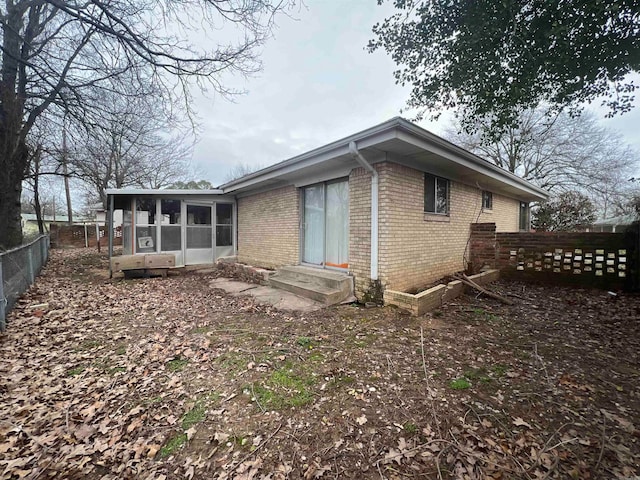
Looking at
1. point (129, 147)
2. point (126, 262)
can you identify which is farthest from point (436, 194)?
point (129, 147)

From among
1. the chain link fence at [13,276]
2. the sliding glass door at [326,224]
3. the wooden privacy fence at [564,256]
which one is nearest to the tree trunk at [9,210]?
the chain link fence at [13,276]

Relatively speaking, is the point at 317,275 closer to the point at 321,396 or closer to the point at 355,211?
the point at 355,211

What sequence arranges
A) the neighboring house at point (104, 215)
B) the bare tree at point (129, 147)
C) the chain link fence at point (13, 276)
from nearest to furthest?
1. the chain link fence at point (13, 276)
2. the bare tree at point (129, 147)
3. the neighboring house at point (104, 215)

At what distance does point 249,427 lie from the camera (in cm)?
221

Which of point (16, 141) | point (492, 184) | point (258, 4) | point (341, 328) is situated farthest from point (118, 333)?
point (492, 184)

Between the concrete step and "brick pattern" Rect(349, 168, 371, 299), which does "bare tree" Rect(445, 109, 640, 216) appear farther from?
the concrete step

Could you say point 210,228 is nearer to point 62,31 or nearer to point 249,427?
point 62,31

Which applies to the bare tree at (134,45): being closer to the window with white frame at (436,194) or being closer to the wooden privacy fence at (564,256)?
the window with white frame at (436,194)

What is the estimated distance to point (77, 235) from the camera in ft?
65.5

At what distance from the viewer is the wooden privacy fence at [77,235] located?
1922 centimetres

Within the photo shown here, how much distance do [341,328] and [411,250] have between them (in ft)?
8.37

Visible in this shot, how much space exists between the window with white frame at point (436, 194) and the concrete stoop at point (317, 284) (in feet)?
8.69

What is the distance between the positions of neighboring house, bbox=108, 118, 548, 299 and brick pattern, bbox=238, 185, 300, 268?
0.03m

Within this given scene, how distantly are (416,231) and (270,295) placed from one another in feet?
11.8
